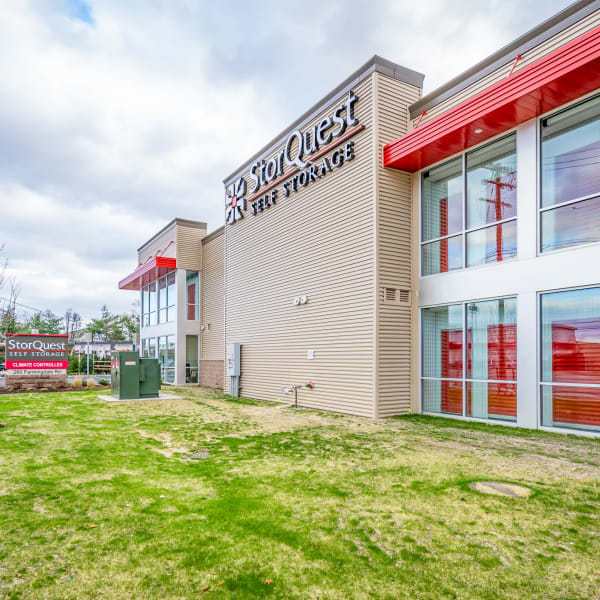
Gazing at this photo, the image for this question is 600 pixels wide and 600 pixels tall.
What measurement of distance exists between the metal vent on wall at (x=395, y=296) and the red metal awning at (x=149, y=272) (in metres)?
12.2

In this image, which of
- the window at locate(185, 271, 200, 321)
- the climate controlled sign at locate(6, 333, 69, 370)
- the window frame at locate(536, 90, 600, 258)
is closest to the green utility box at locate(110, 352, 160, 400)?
the climate controlled sign at locate(6, 333, 69, 370)

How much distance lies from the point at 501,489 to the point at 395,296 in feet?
17.8

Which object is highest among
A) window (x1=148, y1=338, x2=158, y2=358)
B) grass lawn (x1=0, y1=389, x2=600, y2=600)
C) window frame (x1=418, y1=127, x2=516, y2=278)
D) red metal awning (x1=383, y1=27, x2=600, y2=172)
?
red metal awning (x1=383, y1=27, x2=600, y2=172)

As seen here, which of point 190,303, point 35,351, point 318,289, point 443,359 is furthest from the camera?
point 190,303

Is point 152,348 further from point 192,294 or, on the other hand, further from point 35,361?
point 35,361

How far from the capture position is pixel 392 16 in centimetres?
1062

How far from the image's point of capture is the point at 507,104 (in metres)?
7.14

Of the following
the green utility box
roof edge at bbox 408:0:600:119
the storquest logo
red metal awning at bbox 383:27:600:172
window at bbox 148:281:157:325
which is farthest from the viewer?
window at bbox 148:281:157:325

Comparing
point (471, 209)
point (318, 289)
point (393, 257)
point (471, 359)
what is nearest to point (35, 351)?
point (318, 289)

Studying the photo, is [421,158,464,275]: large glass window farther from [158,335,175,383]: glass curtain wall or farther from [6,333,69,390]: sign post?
[6,333,69,390]: sign post

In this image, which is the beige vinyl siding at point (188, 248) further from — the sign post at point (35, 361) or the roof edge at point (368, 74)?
the roof edge at point (368, 74)

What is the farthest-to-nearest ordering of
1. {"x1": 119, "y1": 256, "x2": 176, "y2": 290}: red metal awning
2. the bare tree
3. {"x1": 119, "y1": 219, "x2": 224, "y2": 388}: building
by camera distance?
the bare tree < {"x1": 119, "y1": 256, "x2": 176, "y2": 290}: red metal awning < {"x1": 119, "y1": 219, "x2": 224, "y2": 388}: building

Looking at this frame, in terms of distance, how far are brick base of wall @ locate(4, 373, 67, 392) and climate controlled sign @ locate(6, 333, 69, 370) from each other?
32 centimetres

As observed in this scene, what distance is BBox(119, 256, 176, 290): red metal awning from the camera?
61.7 feet
